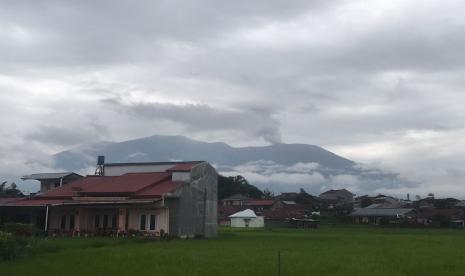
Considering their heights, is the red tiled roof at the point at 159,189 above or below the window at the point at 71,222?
above

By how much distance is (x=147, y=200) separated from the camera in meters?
39.7

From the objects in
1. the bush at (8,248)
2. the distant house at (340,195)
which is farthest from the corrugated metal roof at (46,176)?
the distant house at (340,195)

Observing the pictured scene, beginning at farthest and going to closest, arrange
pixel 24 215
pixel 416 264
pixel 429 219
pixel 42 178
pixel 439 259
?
pixel 429 219, pixel 42 178, pixel 24 215, pixel 439 259, pixel 416 264

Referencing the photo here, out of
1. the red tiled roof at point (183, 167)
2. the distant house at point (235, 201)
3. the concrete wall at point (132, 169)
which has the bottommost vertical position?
the red tiled roof at point (183, 167)

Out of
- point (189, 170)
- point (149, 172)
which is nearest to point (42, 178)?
point (149, 172)

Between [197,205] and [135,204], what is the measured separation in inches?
236

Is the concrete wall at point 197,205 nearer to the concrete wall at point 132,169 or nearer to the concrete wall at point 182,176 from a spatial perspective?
the concrete wall at point 182,176

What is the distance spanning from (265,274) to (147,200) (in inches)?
947

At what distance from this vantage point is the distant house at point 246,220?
87.2 meters

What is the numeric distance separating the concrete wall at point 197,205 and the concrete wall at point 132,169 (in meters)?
3.31

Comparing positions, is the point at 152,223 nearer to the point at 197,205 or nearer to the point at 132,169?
the point at 197,205

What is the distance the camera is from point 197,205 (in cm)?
4453

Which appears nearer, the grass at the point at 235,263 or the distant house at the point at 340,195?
the grass at the point at 235,263

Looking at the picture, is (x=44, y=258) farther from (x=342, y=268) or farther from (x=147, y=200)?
(x=147, y=200)
